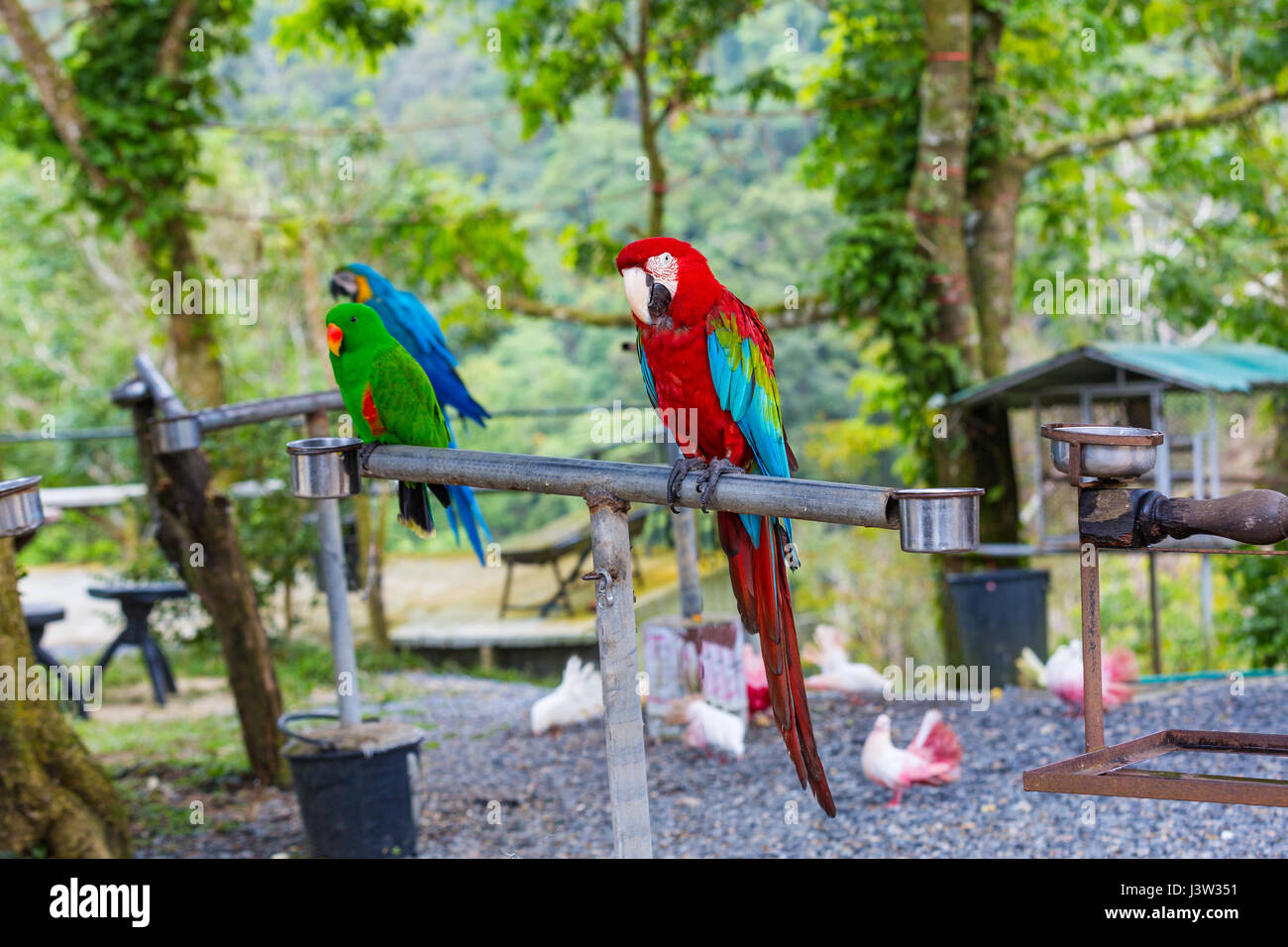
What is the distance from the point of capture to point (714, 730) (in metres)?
3.31

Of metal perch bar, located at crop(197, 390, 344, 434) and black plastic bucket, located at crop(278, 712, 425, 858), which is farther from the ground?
metal perch bar, located at crop(197, 390, 344, 434)

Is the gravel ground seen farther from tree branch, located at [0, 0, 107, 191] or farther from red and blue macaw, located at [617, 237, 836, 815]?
tree branch, located at [0, 0, 107, 191]

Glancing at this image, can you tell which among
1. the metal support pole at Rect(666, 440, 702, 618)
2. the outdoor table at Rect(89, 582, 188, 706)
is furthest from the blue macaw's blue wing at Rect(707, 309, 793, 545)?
the outdoor table at Rect(89, 582, 188, 706)

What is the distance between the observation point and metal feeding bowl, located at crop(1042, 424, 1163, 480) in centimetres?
124

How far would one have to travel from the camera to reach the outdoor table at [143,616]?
462cm

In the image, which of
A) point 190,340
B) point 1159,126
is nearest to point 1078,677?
point 1159,126

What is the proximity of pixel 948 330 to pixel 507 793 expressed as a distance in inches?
114

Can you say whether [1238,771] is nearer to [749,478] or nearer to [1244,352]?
[749,478]

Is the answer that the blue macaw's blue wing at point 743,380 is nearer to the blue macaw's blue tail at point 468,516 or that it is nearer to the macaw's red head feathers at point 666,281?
the macaw's red head feathers at point 666,281

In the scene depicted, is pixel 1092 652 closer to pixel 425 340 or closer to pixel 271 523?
pixel 425 340

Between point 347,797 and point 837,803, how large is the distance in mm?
1277

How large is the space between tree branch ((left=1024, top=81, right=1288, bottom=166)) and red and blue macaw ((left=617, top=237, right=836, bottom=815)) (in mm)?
3993

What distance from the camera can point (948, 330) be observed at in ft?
16.0
